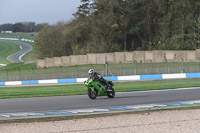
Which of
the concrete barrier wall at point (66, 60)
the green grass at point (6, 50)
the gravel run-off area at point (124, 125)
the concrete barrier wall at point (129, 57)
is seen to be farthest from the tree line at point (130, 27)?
the gravel run-off area at point (124, 125)

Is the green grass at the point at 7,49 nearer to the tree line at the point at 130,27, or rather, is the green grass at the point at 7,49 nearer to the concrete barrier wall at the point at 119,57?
the tree line at the point at 130,27

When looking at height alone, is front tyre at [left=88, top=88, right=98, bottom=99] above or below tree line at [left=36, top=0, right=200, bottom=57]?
below

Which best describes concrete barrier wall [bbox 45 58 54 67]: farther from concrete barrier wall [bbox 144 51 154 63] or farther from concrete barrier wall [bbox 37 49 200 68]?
concrete barrier wall [bbox 144 51 154 63]

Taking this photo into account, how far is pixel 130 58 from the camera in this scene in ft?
174

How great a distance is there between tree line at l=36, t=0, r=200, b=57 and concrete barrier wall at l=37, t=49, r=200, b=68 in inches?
287

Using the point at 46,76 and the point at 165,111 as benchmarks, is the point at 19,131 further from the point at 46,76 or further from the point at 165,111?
the point at 46,76

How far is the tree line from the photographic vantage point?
6425cm

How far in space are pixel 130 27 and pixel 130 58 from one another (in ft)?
64.9

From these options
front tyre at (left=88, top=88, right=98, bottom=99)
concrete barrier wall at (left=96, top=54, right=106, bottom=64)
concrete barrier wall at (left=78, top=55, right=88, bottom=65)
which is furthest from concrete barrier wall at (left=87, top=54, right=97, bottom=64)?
front tyre at (left=88, top=88, right=98, bottom=99)

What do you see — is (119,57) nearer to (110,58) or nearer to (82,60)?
(110,58)

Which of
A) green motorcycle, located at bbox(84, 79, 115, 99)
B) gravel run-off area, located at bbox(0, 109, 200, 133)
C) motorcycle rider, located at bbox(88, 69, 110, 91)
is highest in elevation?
motorcycle rider, located at bbox(88, 69, 110, 91)

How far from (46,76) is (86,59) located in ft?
45.8

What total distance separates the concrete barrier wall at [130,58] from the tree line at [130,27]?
7292 millimetres

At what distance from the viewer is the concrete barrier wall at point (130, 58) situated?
4672 cm
